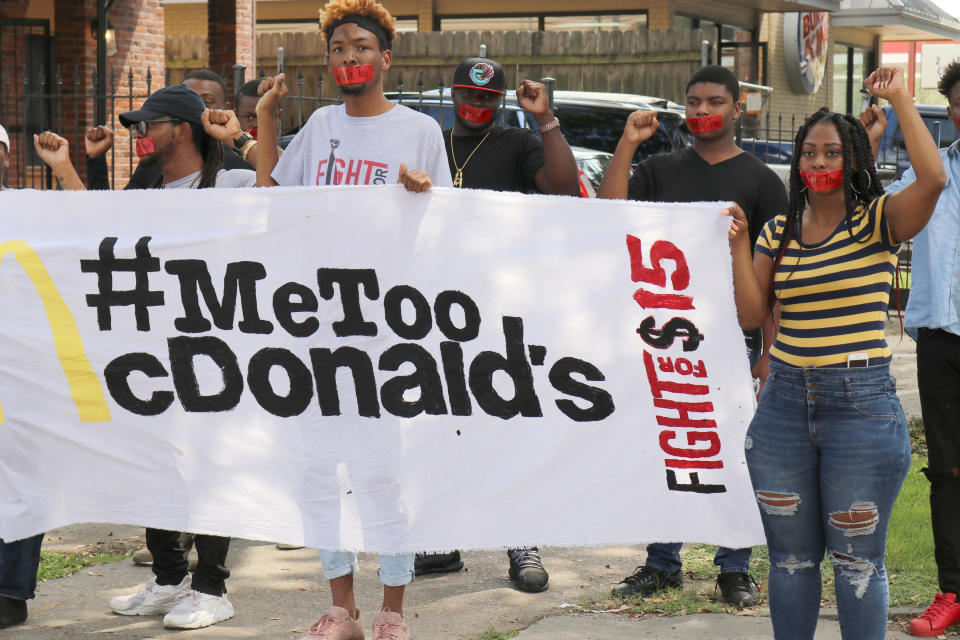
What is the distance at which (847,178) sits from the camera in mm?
Answer: 3738

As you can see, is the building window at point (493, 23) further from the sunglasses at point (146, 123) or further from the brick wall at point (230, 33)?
the sunglasses at point (146, 123)

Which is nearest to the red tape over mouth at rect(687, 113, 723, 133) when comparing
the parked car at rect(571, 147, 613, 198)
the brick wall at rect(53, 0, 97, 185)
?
the parked car at rect(571, 147, 613, 198)

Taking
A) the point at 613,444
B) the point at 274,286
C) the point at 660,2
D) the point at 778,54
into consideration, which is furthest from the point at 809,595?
the point at 778,54

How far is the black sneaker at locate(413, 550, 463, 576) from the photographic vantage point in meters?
5.49

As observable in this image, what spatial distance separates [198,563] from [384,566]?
898mm

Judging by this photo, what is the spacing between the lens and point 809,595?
379cm

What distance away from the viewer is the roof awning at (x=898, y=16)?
1052 inches

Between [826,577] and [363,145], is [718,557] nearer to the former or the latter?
[826,577]

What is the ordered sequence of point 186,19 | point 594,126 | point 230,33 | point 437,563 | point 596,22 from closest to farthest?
point 437,563
point 594,126
point 230,33
point 596,22
point 186,19

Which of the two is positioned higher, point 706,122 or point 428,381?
point 706,122

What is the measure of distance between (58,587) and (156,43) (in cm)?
1203

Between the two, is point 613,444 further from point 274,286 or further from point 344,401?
point 274,286

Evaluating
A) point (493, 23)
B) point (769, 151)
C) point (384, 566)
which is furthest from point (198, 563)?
point (493, 23)

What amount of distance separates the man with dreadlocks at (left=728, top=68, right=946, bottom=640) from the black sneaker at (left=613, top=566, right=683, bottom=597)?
1313mm
